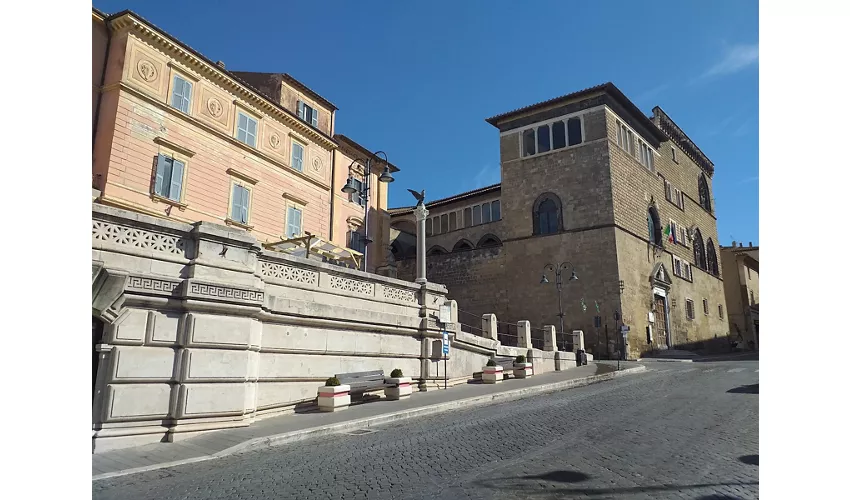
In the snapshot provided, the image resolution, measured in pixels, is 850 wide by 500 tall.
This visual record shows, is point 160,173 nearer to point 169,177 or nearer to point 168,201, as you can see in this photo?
point 169,177

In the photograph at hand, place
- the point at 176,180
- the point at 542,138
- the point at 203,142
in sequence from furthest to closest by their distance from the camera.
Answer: the point at 542,138
the point at 203,142
the point at 176,180

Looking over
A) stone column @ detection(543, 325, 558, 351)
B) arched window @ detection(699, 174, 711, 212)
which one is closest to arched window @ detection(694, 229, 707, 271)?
arched window @ detection(699, 174, 711, 212)

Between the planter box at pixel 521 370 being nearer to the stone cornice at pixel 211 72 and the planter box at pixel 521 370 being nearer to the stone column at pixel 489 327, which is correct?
the stone column at pixel 489 327

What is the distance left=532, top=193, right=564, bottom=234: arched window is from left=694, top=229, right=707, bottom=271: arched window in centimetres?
1508

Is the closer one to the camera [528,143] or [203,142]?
[203,142]

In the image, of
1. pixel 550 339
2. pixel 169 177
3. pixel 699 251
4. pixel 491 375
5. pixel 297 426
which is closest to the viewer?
pixel 297 426

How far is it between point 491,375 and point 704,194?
36.6 m

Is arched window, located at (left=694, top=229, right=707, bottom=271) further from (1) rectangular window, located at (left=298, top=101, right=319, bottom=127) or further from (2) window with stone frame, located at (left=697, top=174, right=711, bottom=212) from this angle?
(1) rectangular window, located at (left=298, top=101, right=319, bottom=127)

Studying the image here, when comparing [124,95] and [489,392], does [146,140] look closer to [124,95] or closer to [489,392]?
[124,95]

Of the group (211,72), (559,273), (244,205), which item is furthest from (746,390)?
(211,72)

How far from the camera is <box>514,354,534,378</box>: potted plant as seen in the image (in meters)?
18.7

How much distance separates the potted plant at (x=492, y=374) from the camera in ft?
55.1

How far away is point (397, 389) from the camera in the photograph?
43.1 ft

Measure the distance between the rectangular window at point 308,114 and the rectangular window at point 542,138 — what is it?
14.4 metres
